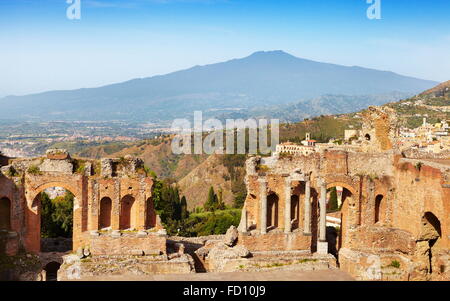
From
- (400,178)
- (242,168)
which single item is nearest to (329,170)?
(400,178)

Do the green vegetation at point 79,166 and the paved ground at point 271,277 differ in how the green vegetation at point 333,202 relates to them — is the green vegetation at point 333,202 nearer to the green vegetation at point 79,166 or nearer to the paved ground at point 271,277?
the green vegetation at point 79,166

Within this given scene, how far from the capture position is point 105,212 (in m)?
26.2

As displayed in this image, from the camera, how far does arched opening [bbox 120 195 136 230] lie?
1029 inches

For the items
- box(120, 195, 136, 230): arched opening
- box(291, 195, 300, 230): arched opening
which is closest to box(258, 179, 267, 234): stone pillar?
box(291, 195, 300, 230): arched opening

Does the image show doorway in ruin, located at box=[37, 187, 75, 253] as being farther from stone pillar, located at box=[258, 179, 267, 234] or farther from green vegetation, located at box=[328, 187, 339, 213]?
green vegetation, located at box=[328, 187, 339, 213]

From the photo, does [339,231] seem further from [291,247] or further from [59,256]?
[59,256]

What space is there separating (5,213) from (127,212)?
579 centimetres

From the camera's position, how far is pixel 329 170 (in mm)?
26578

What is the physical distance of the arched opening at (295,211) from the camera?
86.2 ft

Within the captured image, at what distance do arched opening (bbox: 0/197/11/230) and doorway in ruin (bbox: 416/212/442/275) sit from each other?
19518 mm

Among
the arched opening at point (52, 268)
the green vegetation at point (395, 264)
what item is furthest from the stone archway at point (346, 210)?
the arched opening at point (52, 268)

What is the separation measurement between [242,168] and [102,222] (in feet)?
220

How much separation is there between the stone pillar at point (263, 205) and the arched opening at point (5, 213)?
1201 centimetres
